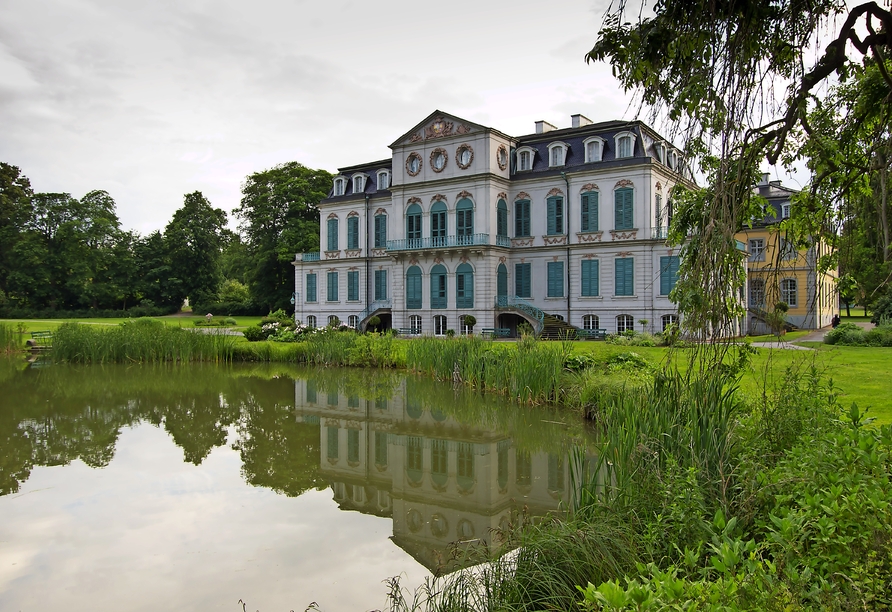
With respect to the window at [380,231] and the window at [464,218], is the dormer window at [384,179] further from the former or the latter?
the window at [464,218]

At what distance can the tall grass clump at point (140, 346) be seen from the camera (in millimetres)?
20906

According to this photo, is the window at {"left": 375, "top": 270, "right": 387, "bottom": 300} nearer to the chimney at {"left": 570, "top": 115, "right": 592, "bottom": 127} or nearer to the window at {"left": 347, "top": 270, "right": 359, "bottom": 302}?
the window at {"left": 347, "top": 270, "right": 359, "bottom": 302}

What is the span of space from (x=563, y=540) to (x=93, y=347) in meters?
20.5

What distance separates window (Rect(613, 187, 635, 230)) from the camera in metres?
25.9

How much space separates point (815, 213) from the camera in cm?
549

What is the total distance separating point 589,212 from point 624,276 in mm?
2981

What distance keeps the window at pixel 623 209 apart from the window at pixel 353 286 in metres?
13.2

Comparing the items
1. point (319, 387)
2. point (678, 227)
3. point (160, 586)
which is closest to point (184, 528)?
point (160, 586)

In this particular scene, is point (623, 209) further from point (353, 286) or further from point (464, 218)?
point (353, 286)

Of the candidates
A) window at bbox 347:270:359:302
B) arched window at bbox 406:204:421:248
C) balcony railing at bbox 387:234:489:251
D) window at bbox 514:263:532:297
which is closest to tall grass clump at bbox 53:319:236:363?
balcony railing at bbox 387:234:489:251

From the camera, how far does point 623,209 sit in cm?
2609

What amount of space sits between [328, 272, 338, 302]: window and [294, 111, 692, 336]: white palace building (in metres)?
2.53

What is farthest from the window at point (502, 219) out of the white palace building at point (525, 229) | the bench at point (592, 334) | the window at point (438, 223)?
the bench at point (592, 334)

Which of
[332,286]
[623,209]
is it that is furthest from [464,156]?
[332,286]
